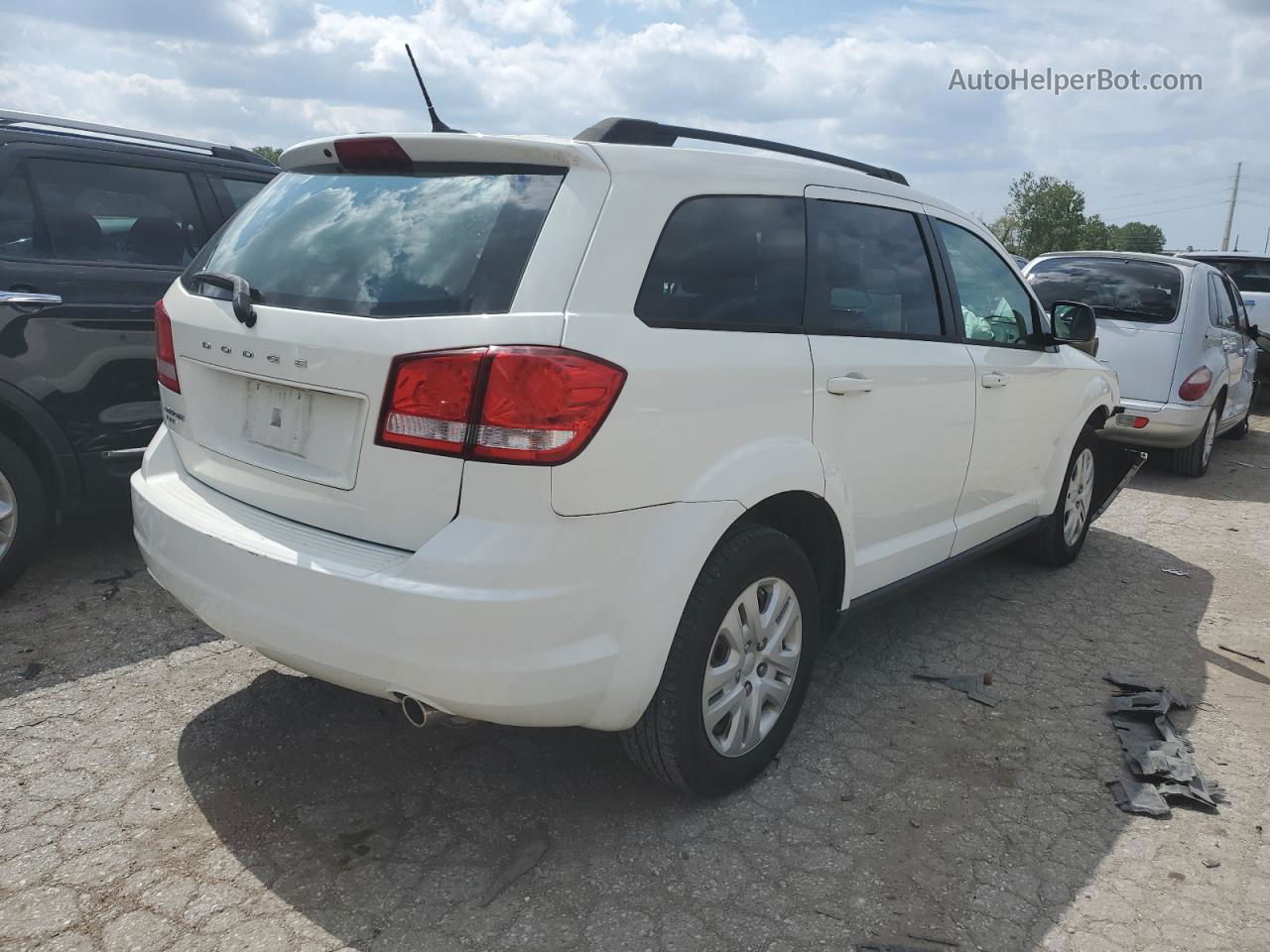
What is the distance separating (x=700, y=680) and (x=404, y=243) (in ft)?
4.43

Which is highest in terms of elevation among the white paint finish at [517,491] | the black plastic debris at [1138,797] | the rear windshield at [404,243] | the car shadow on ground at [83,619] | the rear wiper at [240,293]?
the rear windshield at [404,243]

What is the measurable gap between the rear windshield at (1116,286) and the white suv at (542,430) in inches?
219

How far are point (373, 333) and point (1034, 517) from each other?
11.8 feet

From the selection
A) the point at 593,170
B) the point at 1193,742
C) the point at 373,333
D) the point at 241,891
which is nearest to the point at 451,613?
the point at 373,333

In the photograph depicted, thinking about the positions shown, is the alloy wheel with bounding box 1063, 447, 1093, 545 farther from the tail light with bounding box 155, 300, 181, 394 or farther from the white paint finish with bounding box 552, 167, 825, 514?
the tail light with bounding box 155, 300, 181, 394

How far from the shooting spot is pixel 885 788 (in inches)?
124

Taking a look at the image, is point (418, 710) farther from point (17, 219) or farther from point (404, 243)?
point (17, 219)

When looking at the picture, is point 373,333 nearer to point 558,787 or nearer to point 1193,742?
point 558,787

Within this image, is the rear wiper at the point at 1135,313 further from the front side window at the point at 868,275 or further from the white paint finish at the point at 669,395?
the white paint finish at the point at 669,395

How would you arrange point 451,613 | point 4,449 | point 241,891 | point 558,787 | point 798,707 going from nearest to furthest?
point 451,613, point 241,891, point 558,787, point 798,707, point 4,449

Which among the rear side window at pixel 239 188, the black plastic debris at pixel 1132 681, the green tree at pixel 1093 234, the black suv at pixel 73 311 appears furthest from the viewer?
the green tree at pixel 1093 234

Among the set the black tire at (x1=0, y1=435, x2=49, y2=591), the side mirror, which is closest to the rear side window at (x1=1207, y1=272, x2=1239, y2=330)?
the side mirror

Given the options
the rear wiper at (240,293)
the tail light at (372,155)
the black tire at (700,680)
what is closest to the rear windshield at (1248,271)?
the black tire at (700,680)

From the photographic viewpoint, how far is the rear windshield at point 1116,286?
318 inches
